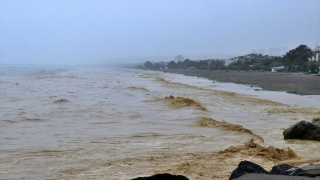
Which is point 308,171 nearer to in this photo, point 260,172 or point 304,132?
point 260,172

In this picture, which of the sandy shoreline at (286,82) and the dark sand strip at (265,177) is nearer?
the dark sand strip at (265,177)

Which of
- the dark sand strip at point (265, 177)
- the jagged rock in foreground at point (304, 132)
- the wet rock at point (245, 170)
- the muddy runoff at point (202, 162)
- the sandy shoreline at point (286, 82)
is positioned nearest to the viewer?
the dark sand strip at point (265, 177)

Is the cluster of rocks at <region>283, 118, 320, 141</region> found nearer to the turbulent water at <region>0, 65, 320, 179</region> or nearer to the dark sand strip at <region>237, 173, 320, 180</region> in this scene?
the turbulent water at <region>0, 65, 320, 179</region>

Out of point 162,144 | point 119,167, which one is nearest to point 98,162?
point 119,167

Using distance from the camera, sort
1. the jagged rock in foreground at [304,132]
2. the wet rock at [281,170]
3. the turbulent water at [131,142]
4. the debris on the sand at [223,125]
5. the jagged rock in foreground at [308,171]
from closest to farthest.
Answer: the jagged rock in foreground at [308,171]
the wet rock at [281,170]
the turbulent water at [131,142]
the jagged rock in foreground at [304,132]
the debris on the sand at [223,125]

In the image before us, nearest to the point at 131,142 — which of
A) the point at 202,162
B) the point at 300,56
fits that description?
the point at 202,162

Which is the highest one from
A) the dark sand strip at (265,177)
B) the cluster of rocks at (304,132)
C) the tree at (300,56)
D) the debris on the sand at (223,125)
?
the tree at (300,56)

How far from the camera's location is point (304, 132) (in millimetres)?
9695

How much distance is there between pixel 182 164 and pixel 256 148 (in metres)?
2.46

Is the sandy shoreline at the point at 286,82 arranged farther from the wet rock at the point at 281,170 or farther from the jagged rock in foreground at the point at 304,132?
the wet rock at the point at 281,170

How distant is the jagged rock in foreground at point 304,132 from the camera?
31.4 feet

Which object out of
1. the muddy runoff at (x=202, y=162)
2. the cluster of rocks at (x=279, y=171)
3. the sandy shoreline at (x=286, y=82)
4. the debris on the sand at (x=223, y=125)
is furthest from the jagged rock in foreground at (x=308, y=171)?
the sandy shoreline at (x=286, y=82)

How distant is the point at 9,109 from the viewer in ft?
50.2

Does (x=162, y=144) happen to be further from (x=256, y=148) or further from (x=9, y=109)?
(x=9, y=109)
